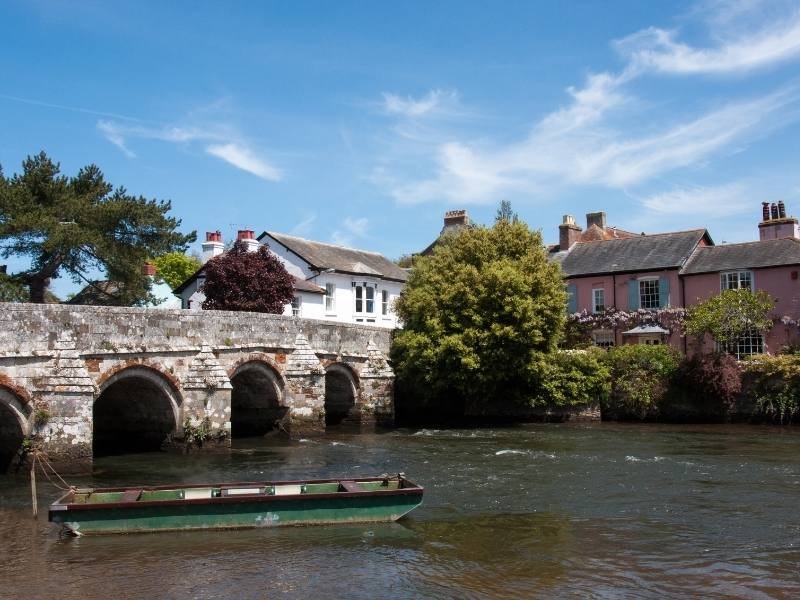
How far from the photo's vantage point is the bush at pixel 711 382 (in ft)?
108

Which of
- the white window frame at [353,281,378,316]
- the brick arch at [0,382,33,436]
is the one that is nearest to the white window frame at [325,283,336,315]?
the white window frame at [353,281,378,316]

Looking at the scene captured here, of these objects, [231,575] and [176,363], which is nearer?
[231,575]

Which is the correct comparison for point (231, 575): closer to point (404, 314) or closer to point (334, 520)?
point (334, 520)

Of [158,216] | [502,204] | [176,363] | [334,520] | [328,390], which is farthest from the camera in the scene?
[502,204]

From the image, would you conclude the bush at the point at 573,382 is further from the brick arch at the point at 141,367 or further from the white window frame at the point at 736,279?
the brick arch at the point at 141,367

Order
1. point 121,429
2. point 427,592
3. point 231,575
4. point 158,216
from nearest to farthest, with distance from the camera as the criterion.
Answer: point 427,592 < point 231,575 < point 121,429 < point 158,216

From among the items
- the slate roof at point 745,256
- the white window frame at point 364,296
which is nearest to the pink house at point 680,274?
the slate roof at point 745,256

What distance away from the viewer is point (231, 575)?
40.3ft

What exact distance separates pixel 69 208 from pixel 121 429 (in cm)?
1372

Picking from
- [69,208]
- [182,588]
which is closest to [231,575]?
[182,588]

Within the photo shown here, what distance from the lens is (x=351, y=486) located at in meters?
16.0

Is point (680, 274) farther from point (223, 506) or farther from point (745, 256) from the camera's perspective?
point (223, 506)

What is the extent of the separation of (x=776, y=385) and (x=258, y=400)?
21.2 metres

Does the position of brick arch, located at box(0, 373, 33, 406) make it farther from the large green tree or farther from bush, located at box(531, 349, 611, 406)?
bush, located at box(531, 349, 611, 406)
